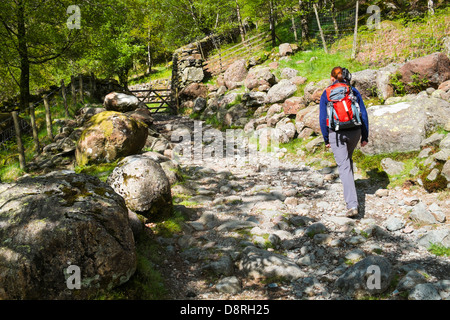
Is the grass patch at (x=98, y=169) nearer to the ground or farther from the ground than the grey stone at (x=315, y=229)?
farther from the ground

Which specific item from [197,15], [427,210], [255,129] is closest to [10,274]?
[427,210]

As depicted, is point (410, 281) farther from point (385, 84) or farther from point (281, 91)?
point (281, 91)

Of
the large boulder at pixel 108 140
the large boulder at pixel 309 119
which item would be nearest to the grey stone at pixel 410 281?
the large boulder at pixel 309 119

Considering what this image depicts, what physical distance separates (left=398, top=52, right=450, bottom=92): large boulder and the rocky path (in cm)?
348

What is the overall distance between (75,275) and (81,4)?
46.6ft

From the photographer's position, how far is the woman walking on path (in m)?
4.97

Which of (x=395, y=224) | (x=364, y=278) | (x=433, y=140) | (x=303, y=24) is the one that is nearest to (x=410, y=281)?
(x=364, y=278)

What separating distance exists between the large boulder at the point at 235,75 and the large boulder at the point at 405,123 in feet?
35.1

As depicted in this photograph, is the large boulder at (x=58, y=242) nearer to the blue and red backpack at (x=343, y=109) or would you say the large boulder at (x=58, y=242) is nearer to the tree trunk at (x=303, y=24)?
the blue and red backpack at (x=343, y=109)

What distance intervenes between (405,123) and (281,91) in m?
6.41

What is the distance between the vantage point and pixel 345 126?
4.96 metres

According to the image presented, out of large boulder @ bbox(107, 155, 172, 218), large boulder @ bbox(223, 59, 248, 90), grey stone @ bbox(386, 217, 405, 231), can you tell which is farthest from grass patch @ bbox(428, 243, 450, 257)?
large boulder @ bbox(223, 59, 248, 90)

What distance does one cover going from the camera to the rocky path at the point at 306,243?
131 inches
